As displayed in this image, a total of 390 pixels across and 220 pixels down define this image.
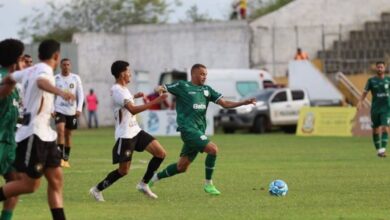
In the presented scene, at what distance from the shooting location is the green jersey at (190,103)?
16891 millimetres

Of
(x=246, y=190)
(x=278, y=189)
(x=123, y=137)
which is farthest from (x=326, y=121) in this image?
(x=123, y=137)

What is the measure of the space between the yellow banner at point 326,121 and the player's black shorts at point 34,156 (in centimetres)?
2949

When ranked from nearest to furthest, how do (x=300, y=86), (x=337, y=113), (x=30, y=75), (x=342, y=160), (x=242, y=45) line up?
1. (x=30, y=75)
2. (x=342, y=160)
3. (x=337, y=113)
4. (x=300, y=86)
5. (x=242, y=45)

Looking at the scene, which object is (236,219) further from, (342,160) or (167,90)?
(342,160)

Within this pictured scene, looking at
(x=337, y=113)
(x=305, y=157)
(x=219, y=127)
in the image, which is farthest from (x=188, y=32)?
(x=305, y=157)

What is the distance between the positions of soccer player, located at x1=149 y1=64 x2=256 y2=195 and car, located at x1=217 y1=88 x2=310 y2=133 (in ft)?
90.8

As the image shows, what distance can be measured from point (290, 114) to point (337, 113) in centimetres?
418

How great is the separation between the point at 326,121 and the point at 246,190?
2463cm

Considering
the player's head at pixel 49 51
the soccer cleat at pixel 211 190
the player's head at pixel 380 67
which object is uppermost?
the player's head at pixel 49 51

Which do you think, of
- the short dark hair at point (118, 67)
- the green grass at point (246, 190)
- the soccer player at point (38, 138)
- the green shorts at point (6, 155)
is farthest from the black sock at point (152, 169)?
the soccer player at point (38, 138)

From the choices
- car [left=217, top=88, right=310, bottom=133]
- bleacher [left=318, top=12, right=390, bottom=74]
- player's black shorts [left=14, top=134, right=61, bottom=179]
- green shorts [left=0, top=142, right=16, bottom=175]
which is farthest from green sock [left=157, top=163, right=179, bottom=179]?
bleacher [left=318, top=12, right=390, bottom=74]

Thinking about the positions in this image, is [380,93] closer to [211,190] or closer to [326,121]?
[211,190]

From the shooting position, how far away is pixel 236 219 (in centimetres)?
1334

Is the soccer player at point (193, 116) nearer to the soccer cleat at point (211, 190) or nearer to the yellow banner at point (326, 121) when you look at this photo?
the soccer cleat at point (211, 190)
